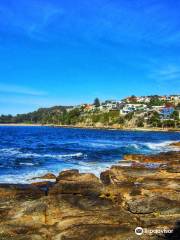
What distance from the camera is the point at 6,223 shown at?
14531 mm

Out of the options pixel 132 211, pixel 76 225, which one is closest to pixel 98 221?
pixel 76 225

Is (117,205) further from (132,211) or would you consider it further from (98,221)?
(98,221)

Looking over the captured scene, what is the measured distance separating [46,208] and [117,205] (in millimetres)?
3086

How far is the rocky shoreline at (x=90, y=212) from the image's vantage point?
13422mm

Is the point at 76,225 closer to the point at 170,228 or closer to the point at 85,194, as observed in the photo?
the point at 170,228

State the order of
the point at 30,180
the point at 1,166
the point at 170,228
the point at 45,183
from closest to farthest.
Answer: the point at 170,228 < the point at 45,183 < the point at 30,180 < the point at 1,166

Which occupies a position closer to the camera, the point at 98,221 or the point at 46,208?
the point at 98,221

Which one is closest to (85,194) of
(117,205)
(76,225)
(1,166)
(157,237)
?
(117,205)

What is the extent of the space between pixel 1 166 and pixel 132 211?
25.9 m

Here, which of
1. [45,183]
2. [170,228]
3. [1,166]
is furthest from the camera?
[1,166]

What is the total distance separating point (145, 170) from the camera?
2969 cm

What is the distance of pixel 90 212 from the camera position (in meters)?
15.7

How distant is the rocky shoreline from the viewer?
1342cm

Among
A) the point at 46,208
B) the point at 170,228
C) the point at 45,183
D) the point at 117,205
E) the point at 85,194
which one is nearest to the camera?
the point at 170,228
